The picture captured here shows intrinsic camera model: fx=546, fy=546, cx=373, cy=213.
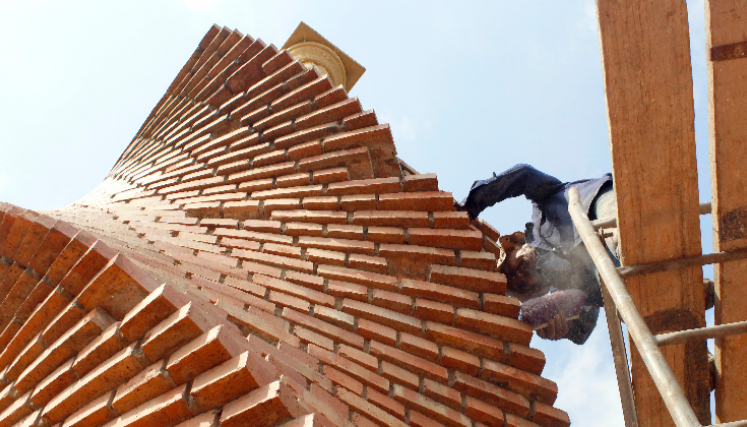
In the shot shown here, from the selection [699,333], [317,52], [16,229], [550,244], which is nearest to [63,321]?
[16,229]

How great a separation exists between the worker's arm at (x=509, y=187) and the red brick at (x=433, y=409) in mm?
1686

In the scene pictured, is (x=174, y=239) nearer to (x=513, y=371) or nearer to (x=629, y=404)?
(x=513, y=371)

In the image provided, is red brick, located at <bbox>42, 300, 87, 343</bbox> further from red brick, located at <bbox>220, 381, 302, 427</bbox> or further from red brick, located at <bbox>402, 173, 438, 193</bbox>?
red brick, located at <bbox>402, 173, 438, 193</bbox>

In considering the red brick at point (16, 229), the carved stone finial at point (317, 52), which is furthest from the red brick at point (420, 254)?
the carved stone finial at point (317, 52)

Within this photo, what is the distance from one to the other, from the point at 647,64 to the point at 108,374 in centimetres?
213

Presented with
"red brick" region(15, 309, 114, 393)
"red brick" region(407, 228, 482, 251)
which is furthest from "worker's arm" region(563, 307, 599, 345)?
"red brick" region(15, 309, 114, 393)

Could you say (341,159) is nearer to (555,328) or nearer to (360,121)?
(360,121)

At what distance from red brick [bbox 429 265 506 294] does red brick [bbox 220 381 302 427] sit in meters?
1.42

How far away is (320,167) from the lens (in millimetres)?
3330

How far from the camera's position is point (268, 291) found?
284 cm

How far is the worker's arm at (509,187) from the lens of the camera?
395 centimetres

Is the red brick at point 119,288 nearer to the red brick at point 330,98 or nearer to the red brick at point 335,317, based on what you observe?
the red brick at point 335,317

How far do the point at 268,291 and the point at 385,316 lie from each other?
2.05ft

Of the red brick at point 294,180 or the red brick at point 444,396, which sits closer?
the red brick at point 444,396
